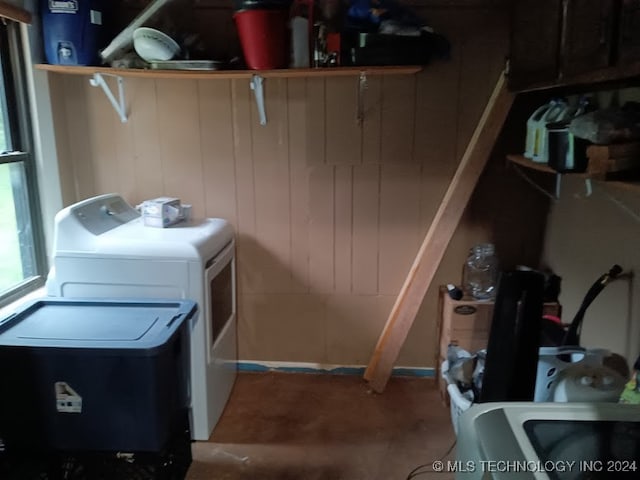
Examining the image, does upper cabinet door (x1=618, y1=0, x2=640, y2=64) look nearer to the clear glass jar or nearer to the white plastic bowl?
the clear glass jar

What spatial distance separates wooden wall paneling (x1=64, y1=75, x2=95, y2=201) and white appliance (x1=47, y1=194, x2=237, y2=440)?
49 cm

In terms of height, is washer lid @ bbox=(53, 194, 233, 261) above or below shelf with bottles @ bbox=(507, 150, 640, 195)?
below

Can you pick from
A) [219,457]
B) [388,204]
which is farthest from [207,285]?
[388,204]

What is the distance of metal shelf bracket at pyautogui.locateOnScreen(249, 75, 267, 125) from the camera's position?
260cm

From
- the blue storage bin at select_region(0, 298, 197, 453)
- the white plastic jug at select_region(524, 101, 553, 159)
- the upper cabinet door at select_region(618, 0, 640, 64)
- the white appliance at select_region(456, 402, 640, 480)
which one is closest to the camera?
the white appliance at select_region(456, 402, 640, 480)

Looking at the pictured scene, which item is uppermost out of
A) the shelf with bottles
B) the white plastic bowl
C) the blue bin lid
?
the white plastic bowl

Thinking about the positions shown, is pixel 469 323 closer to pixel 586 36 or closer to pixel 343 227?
pixel 343 227

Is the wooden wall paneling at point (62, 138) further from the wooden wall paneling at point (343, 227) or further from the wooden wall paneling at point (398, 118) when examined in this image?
the wooden wall paneling at point (398, 118)

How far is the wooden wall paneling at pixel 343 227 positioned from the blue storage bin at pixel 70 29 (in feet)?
4.27

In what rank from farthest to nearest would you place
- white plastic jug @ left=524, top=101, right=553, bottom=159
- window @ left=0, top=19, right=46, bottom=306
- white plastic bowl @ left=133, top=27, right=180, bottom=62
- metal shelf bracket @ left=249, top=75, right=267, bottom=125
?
metal shelf bracket @ left=249, top=75, right=267, bottom=125, window @ left=0, top=19, right=46, bottom=306, white plastic bowl @ left=133, top=27, right=180, bottom=62, white plastic jug @ left=524, top=101, right=553, bottom=159

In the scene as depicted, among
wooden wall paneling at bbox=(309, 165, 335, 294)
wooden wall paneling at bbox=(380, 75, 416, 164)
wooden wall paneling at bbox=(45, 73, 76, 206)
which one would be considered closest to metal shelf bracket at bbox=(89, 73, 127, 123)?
wooden wall paneling at bbox=(45, 73, 76, 206)

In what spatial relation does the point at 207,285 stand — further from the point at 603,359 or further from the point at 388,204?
the point at 603,359

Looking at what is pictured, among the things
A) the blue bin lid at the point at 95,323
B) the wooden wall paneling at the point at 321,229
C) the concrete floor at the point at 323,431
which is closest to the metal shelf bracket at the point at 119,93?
the wooden wall paneling at the point at 321,229

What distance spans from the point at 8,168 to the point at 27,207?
0.70ft
